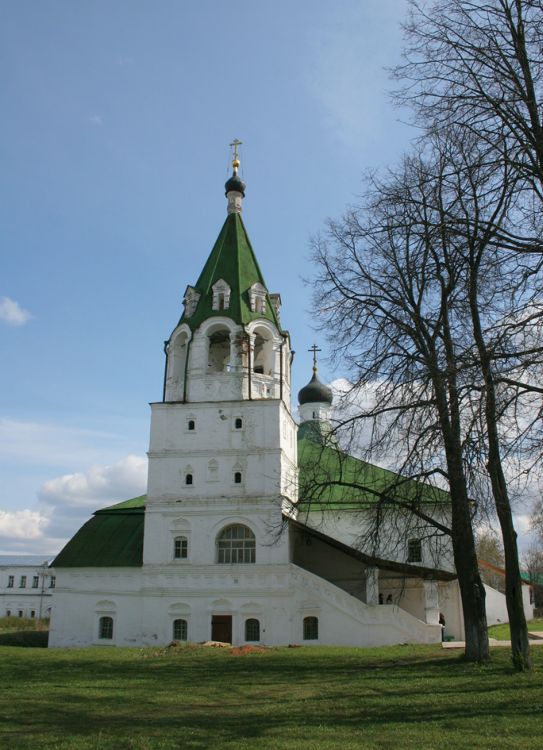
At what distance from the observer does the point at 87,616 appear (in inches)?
1097

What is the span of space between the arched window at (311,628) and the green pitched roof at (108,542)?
270 inches

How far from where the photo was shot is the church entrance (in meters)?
26.3

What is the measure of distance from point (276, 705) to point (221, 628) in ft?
54.7

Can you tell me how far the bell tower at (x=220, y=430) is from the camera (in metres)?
27.1

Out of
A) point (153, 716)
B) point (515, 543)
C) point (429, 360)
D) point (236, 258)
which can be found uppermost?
point (236, 258)

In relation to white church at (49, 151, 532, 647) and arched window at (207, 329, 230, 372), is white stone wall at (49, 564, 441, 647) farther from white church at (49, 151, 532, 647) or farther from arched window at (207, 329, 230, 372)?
arched window at (207, 329, 230, 372)

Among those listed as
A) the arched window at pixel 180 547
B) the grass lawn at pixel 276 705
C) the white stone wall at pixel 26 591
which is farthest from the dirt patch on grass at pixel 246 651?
the white stone wall at pixel 26 591

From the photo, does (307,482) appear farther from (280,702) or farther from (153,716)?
(153,716)

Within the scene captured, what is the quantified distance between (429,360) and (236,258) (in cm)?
2016

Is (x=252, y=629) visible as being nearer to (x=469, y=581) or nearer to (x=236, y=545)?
(x=236, y=545)

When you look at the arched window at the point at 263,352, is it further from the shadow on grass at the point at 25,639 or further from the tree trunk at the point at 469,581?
the shadow on grass at the point at 25,639

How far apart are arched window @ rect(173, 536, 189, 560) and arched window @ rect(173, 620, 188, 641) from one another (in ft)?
7.82

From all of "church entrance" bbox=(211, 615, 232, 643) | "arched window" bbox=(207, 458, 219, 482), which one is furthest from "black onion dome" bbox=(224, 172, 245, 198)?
"church entrance" bbox=(211, 615, 232, 643)

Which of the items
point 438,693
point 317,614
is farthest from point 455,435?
point 317,614
